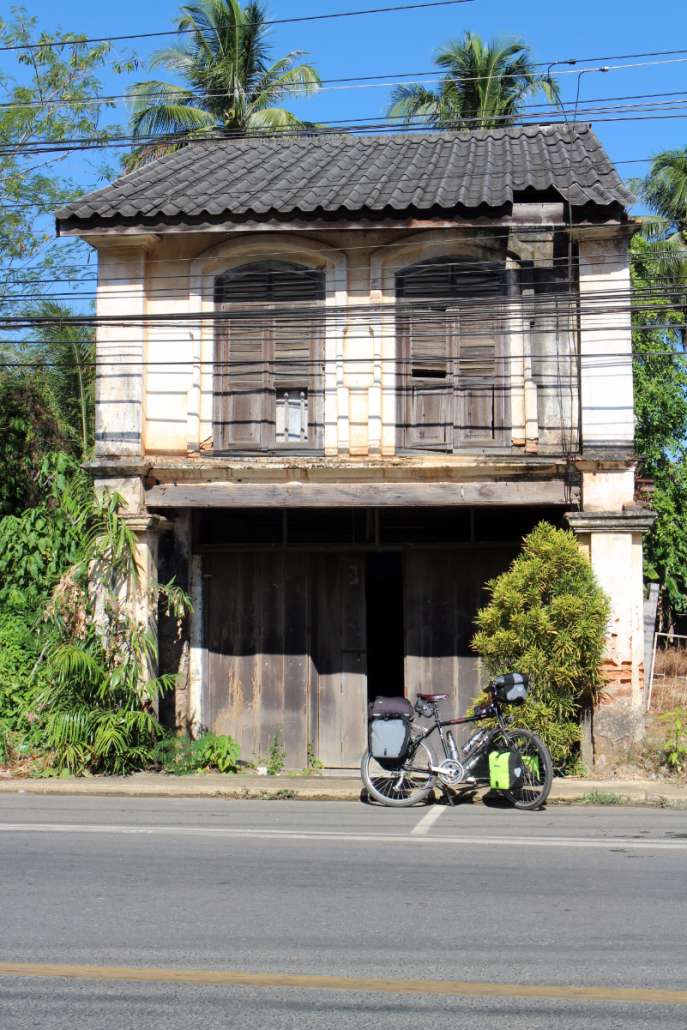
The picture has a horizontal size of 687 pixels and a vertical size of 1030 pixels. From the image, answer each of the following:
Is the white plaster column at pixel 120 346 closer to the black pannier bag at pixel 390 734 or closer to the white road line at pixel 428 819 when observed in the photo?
the black pannier bag at pixel 390 734

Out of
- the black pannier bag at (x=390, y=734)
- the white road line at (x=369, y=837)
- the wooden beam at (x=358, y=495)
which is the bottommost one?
the white road line at (x=369, y=837)

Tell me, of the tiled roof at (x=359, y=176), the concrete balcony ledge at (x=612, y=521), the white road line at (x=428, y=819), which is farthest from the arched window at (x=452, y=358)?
the white road line at (x=428, y=819)

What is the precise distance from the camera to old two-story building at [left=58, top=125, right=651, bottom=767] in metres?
12.2

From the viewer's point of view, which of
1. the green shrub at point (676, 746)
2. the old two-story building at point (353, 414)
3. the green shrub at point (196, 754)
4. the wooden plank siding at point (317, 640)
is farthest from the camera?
the wooden plank siding at point (317, 640)

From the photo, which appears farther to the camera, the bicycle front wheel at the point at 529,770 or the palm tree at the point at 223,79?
the palm tree at the point at 223,79

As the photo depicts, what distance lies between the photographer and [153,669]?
12.7 m

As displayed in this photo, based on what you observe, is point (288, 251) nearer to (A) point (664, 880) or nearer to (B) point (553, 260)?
(B) point (553, 260)

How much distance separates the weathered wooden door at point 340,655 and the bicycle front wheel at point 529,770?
3.28 meters

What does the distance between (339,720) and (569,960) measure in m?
8.20

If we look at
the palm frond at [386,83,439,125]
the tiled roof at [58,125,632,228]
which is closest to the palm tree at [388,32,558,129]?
the palm frond at [386,83,439,125]

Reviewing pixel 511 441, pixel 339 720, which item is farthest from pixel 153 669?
pixel 511 441

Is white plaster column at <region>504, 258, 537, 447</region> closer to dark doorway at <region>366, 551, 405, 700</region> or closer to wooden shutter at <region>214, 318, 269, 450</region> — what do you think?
dark doorway at <region>366, 551, 405, 700</region>

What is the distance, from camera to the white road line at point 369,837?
836 cm

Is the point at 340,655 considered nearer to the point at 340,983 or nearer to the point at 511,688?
the point at 511,688
